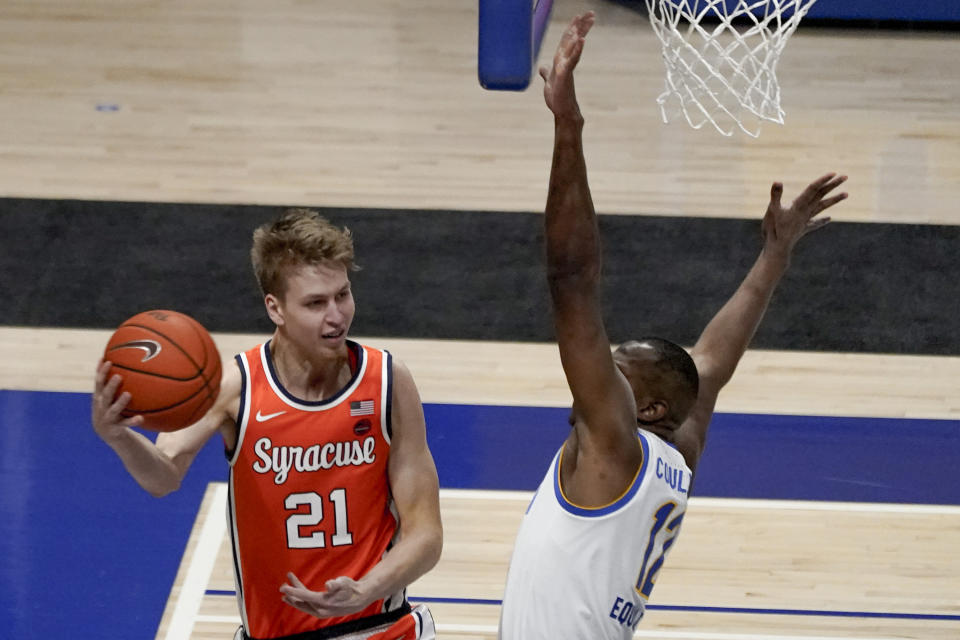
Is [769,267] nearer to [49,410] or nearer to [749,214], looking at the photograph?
[49,410]

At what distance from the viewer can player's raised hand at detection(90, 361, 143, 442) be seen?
9.50 feet

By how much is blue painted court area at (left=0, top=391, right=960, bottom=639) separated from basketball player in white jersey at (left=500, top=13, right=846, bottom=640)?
2201mm

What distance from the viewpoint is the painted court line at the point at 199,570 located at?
459 centimetres

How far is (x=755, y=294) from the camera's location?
12.0 ft

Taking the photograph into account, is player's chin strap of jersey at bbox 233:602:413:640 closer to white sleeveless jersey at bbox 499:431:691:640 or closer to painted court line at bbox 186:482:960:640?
white sleeveless jersey at bbox 499:431:691:640

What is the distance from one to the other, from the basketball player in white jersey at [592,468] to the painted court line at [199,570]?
1.97m

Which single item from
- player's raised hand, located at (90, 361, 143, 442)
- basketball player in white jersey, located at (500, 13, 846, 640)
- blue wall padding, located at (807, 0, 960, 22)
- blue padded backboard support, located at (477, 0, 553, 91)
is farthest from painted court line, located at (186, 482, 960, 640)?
blue wall padding, located at (807, 0, 960, 22)

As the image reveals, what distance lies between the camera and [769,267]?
12.1ft

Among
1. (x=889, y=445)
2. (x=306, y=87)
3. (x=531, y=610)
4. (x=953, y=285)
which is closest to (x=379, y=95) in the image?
(x=306, y=87)

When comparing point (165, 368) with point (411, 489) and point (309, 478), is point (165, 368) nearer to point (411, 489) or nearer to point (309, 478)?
point (309, 478)

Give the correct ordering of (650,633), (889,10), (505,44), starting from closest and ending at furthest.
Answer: (505,44) < (650,633) < (889,10)

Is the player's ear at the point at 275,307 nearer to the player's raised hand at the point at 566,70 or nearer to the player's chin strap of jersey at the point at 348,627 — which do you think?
the player's chin strap of jersey at the point at 348,627

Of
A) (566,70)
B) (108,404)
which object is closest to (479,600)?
(108,404)

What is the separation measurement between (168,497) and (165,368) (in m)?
2.51
